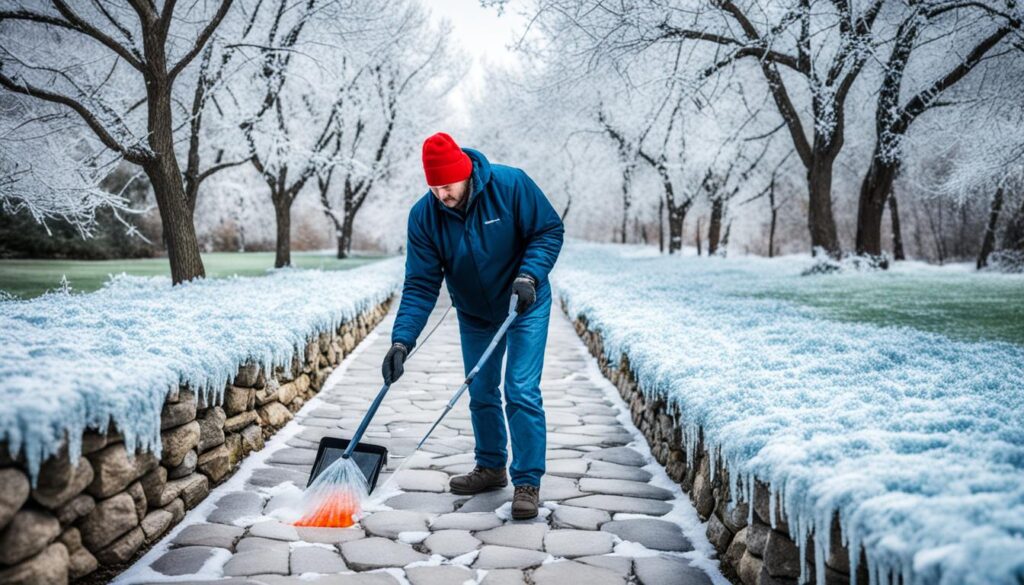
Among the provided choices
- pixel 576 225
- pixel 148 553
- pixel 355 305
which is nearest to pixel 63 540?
pixel 148 553

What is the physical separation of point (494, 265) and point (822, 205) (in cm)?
1213

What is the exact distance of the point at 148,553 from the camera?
338 cm

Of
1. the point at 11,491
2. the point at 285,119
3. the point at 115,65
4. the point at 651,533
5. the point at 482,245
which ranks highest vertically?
the point at 285,119

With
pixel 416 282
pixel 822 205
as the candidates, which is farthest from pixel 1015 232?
pixel 416 282

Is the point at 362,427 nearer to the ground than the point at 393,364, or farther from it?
nearer to the ground

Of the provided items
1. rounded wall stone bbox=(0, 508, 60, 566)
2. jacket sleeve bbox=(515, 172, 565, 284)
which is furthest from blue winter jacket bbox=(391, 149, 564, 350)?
rounded wall stone bbox=(0, 508, 60, 566)

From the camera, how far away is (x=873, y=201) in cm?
1427

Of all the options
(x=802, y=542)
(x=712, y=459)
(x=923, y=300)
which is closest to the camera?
(x=802, y=542)

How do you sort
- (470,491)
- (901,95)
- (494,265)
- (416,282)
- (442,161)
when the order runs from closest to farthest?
(442,161)
(494,265)
(416,282)
(470,491)
(901,95)

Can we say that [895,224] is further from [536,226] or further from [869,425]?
[869,425]

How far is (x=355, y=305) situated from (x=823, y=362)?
6.09 m

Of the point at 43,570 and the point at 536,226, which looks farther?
the point at 536,226

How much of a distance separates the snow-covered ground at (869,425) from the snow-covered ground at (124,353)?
2.65m

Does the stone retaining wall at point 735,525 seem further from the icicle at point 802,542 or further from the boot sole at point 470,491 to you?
the boot sole at point 470,491
